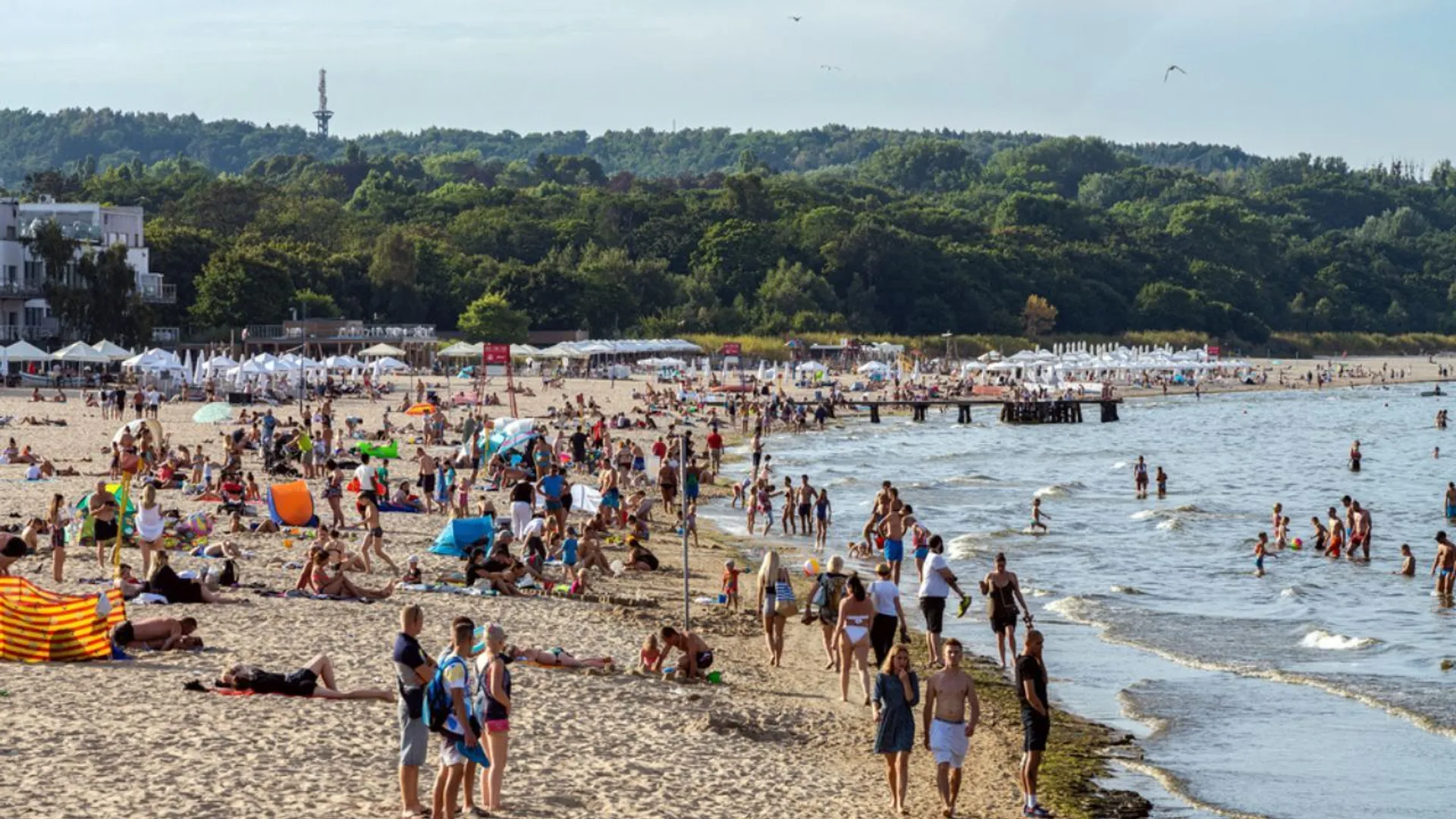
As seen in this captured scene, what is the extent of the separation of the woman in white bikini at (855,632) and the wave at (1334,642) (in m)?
7.14

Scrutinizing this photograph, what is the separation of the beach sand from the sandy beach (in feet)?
0.07

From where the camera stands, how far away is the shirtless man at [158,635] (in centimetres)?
1280

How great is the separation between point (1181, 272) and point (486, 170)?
79.3m

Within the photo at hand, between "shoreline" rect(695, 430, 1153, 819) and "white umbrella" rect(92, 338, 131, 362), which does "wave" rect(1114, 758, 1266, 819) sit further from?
"white umbrella" rect(92, 338, 131, 362)

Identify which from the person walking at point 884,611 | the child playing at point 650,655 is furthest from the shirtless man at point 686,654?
the person walking at point 884,611

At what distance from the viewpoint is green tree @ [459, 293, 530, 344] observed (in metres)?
81.8

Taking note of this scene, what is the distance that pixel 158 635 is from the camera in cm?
1305

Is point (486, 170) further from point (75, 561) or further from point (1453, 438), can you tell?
point (75, 561)

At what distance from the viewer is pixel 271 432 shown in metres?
31.0

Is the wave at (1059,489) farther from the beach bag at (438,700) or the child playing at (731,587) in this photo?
the beach bag at (438,700)

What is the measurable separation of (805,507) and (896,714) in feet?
55.0

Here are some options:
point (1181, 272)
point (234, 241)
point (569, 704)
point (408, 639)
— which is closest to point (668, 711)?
point (569, 704)

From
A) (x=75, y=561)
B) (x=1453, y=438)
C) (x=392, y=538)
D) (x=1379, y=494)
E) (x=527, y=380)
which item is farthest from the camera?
(x=527, y=380)

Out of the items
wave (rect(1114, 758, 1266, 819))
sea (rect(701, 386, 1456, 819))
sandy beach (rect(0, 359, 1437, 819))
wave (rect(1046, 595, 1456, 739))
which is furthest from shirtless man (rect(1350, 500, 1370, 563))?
wave (rect(1114, 758, 1266, 819))
